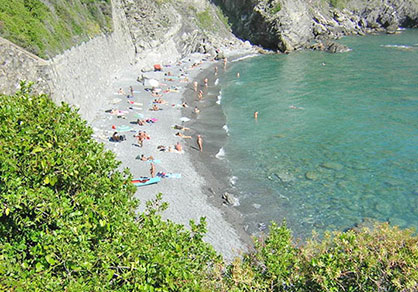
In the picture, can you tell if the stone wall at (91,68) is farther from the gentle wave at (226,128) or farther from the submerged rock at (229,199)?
the submerged rock at (229,199)

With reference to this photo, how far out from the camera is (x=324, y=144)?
3023 centimetres

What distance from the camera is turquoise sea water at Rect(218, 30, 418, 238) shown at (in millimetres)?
21531

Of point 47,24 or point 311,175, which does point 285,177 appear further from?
point 47,24

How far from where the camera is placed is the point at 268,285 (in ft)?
32.2

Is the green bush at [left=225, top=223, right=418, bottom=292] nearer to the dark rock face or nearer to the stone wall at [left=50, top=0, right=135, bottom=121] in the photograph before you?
the stone wall at [left=50, top=0, right=135, bottom=121]

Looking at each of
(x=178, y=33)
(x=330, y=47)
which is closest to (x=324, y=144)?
(x=178, y=33)

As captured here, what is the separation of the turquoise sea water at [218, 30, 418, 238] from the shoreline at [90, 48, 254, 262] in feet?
5.80

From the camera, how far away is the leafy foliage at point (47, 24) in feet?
80.0

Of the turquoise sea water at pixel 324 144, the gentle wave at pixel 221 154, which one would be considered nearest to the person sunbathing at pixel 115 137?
the gentle wave at pixel 221 154

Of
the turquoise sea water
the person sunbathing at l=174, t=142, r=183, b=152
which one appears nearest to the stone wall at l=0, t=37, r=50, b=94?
Result: the person sunbathing at l=174, t=142, r=183, b=152

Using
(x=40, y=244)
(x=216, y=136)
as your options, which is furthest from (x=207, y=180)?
(x=40, y=244)

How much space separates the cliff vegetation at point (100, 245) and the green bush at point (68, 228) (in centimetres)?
3

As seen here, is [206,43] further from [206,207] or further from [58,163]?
[58,163]

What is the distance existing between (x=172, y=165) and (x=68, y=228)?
55.9 ft
